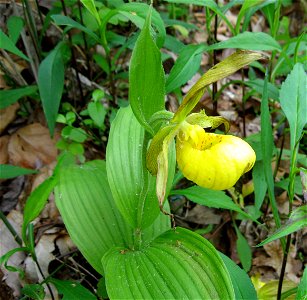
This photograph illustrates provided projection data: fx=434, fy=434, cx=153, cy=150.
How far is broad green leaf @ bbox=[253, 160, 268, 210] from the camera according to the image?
147 cm

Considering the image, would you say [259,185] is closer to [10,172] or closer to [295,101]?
[295,101]

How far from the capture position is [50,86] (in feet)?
5.58

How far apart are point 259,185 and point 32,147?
1.06 meters

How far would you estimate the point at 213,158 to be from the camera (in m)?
1.00

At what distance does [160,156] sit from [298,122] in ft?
1.53

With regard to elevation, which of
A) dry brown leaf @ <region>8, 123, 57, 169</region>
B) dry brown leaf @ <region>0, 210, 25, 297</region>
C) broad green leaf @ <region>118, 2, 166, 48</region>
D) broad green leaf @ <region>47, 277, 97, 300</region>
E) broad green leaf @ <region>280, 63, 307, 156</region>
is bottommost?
dry brown leaf @ <region>0, 210, 25, 297</region>

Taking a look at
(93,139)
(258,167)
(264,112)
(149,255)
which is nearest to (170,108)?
(93,139)

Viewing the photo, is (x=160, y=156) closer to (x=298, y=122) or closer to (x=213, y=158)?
(x=213, y=158)

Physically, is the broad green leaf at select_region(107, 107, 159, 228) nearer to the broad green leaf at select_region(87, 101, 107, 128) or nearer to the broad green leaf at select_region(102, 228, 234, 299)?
the broad green leaf at select_region(102, 228, 234, 299)

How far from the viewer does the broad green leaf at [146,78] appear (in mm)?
957

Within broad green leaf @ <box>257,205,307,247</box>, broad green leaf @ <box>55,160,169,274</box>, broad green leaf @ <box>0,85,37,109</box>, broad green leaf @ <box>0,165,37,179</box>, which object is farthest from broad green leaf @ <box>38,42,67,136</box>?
broad green leaf @ <box>257,205,307,247</box>

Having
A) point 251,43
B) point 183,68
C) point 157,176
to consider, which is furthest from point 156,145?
point 251,43

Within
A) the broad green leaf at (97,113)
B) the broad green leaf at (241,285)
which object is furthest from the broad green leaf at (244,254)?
the broad green leaf at (97,113)

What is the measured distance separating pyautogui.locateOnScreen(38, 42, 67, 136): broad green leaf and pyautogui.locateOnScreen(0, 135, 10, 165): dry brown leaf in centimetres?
38
